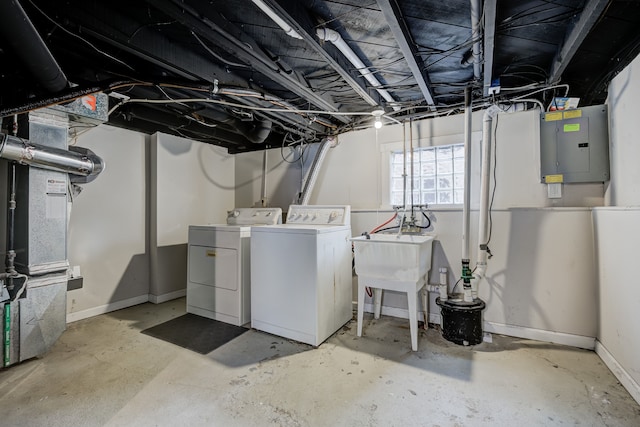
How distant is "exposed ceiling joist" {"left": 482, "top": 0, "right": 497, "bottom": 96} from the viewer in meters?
1.36

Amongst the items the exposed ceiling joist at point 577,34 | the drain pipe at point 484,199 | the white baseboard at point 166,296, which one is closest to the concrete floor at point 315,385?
the drain pipe at point 484,199

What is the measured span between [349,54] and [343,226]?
1.46 metres

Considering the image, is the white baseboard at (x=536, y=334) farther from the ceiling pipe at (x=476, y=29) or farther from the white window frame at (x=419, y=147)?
the ceiling pipe at (x=476, y=29)

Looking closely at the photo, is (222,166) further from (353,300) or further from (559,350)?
(559,350)

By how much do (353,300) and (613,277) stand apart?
2110mm

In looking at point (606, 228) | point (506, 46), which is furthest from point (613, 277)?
point (506, 46)

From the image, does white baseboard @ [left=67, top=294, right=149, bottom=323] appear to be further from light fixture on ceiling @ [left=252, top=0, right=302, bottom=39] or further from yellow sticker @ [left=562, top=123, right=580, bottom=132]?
yellow sticker @ [left=562, top=123, right=580, bottom=132]

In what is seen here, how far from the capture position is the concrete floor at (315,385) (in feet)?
4.90

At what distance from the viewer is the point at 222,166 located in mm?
4219

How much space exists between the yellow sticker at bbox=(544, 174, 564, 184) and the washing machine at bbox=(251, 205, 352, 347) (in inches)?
68.7

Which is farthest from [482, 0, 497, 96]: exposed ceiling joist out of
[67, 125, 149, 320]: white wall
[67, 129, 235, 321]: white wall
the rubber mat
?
[67, 125, 149, 320]: white wall

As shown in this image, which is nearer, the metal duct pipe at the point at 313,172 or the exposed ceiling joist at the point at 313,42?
the exposed ceiling joist at the point at 313,42

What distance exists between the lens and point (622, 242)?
1.73m

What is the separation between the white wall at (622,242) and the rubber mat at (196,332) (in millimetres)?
2744
